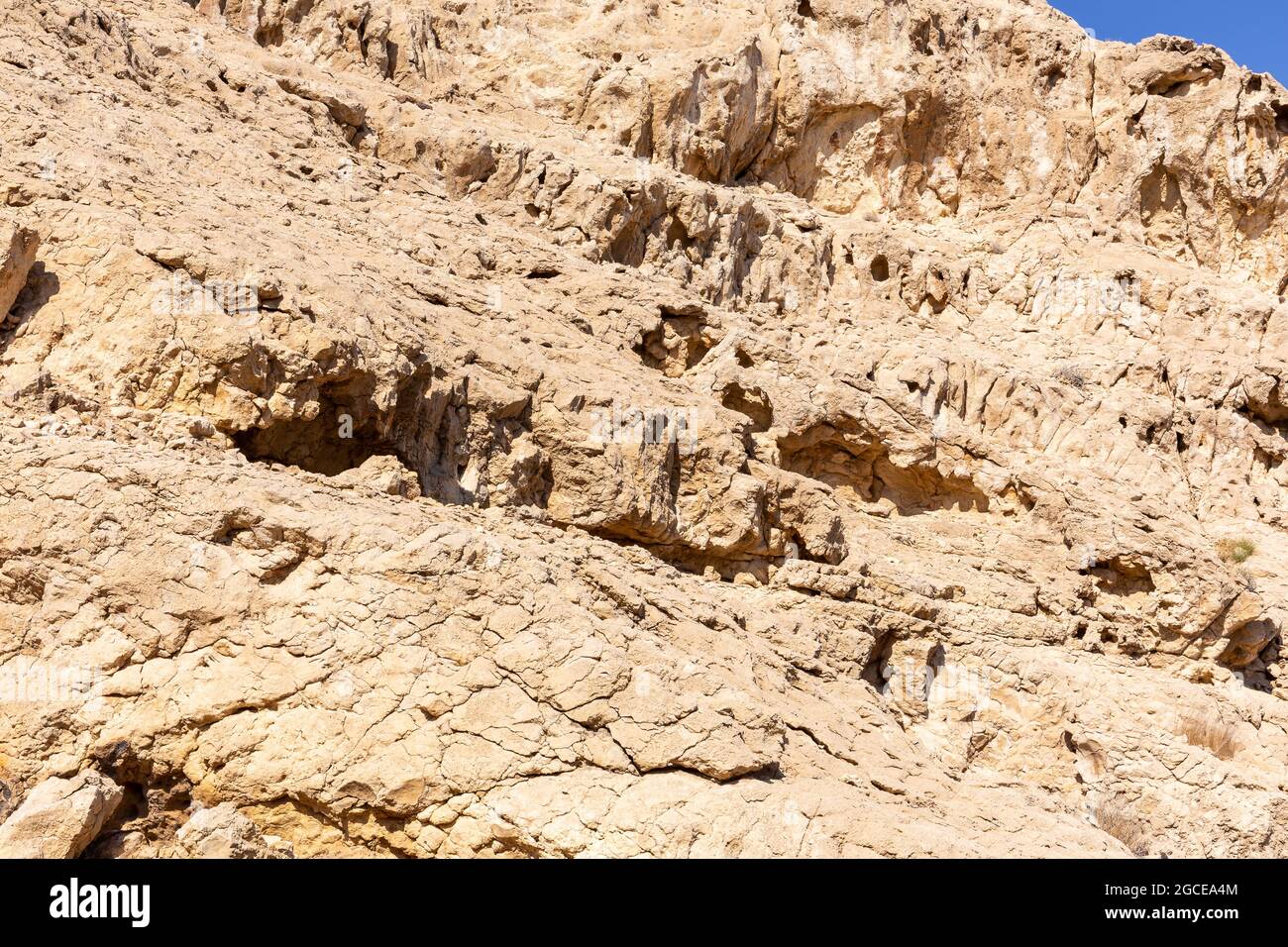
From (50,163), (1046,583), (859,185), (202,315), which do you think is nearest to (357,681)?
(202,315)

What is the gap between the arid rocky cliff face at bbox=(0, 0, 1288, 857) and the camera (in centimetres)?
662

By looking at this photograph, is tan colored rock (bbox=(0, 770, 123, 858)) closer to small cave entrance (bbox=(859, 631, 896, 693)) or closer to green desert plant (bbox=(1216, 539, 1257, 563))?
small cave entrance (bbox=(859, 631, 896, 693))

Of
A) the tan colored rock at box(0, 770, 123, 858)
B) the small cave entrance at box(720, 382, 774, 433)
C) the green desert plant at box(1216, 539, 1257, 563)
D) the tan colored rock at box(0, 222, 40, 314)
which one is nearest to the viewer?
the tan colored rock at box(0, 770, 123, 858)

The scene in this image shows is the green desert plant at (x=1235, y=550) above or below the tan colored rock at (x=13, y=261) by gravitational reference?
below

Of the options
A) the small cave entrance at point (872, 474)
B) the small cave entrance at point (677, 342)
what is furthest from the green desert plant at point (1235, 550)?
the small cave entrance at point (677, 342)

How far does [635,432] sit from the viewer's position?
11117 mm

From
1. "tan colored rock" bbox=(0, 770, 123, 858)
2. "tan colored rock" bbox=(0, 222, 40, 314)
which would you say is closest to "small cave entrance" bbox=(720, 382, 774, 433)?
"tan colored rock" bbox=(0, 222, 40, 314)

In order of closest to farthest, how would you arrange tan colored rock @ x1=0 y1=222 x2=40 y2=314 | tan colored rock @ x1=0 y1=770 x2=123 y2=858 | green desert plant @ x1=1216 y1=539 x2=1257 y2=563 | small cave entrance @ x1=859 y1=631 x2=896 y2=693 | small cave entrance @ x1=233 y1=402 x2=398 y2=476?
tan colored rock @ x1=0 y1=770 x2=123 y2=858
tan colored rock @ x1=0 y1=222 x2=40 y2=314
small cave entrance @ x1=233 y1=402 x2=398 y2=476
small cave entrance @ x1=859 y1=631 x2=896 y2=693
green desert plant @ x1=1216 y1=539 x2=1257 y2=563

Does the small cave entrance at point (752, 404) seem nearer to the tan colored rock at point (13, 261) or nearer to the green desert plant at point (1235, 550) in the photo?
the tan colored rock at point (13, 261)

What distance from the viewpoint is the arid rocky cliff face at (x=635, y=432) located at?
21.7 ft

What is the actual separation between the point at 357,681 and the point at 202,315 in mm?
3811
